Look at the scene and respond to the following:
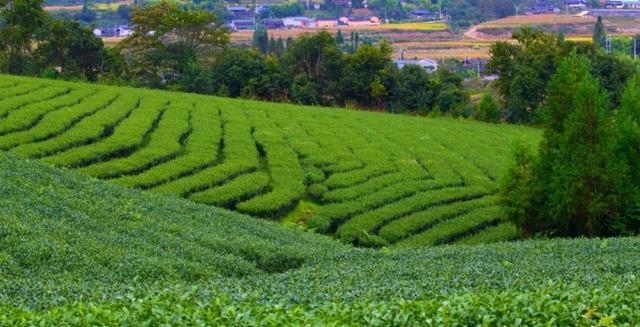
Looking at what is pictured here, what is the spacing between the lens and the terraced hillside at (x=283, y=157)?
2527cm

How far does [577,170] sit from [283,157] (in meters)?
10.9

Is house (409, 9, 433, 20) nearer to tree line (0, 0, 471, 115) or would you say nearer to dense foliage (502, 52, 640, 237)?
tree line (0, 0, 471, 115)

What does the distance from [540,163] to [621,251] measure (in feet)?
21.3

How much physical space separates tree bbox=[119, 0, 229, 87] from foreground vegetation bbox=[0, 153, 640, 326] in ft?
106

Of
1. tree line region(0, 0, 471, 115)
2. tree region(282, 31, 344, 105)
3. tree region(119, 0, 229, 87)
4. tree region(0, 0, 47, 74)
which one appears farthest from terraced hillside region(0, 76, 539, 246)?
tree region(119, 0, 229, 87)

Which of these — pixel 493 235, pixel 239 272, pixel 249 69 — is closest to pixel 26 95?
pixel 249 69

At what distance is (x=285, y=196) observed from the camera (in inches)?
1029

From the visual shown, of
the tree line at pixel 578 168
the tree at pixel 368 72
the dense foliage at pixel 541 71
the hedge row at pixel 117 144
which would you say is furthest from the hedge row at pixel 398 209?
the tree at pixel 368 72

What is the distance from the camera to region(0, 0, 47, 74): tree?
5000cm

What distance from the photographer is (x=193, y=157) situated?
95.8 feet

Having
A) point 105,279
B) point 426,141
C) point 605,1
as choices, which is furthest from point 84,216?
point 605,1

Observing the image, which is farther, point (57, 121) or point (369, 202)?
point (57, 121)

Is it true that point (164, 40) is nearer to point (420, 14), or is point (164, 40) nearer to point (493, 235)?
point (493, 235)

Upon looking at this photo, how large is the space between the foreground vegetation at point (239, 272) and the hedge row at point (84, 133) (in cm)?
521
